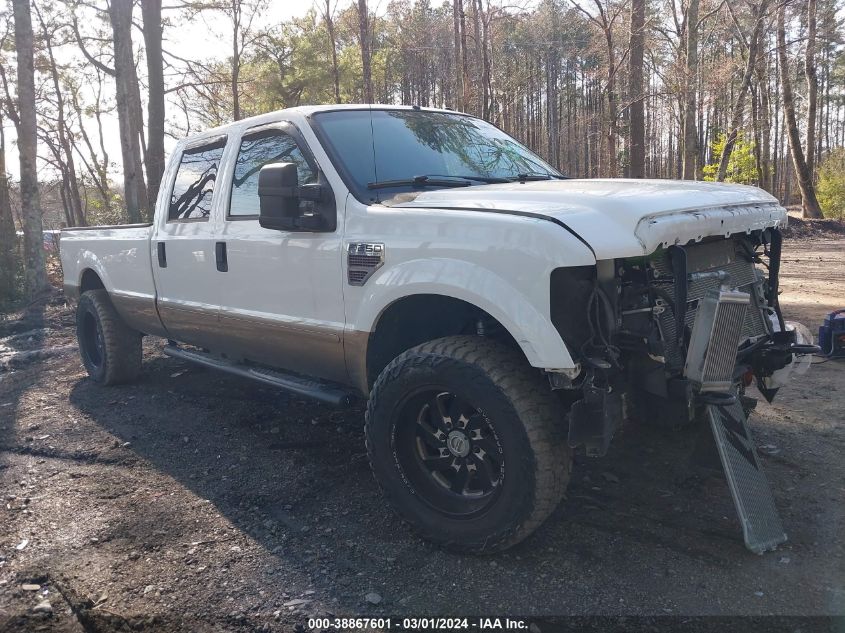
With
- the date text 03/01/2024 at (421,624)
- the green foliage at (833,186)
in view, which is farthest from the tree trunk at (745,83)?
the date text 03/01/2024 at (421,624)

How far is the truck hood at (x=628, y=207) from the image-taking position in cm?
274

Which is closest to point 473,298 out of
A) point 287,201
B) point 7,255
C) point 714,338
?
point 714,338

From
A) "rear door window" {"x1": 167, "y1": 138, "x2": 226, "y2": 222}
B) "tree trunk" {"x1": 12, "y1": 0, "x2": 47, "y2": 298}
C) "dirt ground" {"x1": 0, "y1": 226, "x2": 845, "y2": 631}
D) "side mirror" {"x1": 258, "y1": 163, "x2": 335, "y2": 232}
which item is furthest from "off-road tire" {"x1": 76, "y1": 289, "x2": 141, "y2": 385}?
"tree trunk" {"x1": 12, "y1": 0, "x2": 47, "y2": 298}

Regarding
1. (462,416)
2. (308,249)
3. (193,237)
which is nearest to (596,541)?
(462,416)

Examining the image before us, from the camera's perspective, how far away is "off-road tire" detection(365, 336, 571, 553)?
2855 mm

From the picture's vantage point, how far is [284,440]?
186 inches

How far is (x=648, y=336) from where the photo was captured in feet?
9.64

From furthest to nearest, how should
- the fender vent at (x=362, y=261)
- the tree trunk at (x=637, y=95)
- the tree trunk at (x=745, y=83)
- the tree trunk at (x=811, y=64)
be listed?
the tree trunk at (x=811, y=64), the tree trunk at (x=745, y=83), the tree trunk at (x=637, y=95), the fender vent at (x=362, y=261)

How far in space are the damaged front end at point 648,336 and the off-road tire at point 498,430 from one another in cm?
15

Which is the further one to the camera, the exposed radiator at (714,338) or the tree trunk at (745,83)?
the tree trunk at (745,83)

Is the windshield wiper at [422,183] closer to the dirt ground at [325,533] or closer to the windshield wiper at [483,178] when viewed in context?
the windshield wiper at [483,178]

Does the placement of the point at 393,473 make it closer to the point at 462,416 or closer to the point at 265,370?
the point at 462,416

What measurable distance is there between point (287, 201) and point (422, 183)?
0.74 m

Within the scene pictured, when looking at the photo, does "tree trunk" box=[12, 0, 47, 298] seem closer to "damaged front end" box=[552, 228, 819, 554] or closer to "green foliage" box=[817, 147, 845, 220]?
"damaged front end" box=[552, 228, 819, 554]
